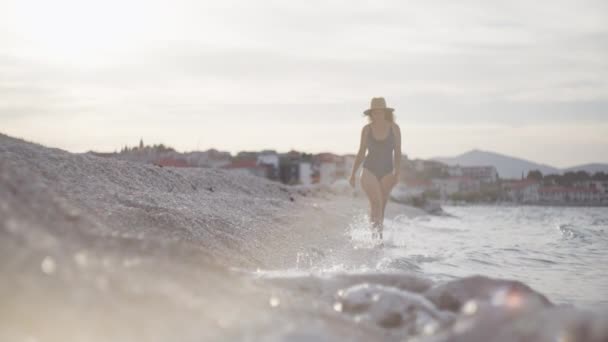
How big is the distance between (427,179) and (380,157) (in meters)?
103

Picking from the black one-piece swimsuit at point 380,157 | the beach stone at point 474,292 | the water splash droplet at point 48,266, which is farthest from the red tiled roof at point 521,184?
the water splash droplet at point 48,266

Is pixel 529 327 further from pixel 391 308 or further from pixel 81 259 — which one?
pixel 81 259

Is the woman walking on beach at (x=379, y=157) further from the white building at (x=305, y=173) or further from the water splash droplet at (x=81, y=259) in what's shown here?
the white building at (x=305, y=173)

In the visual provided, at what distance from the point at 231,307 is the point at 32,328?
24.9 inches

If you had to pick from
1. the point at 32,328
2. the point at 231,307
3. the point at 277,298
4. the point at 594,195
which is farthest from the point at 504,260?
the point at 594,195

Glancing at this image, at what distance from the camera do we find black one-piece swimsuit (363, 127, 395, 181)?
817 centimetres

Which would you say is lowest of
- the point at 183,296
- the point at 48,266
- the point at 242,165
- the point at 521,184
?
the point at 183,296

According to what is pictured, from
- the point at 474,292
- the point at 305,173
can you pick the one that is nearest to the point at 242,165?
the point at 305,173

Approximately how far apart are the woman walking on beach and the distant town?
3935 cm

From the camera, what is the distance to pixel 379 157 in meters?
8.16

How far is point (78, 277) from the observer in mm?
1752

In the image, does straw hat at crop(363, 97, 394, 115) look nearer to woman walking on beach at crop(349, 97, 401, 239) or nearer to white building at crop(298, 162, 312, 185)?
woman walking on beach at crop(349, 97, 401, 239)

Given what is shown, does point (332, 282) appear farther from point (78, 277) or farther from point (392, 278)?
point (78, 277)

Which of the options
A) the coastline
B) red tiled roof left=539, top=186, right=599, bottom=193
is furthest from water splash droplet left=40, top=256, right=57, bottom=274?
red tiled roof left=539, top=186, right=599, bottom=193
